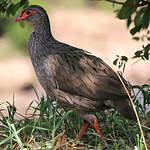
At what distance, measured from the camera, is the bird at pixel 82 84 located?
5.13 meters

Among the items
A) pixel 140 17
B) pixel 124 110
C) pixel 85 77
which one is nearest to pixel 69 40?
pixel 140 17

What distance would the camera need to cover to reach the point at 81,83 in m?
5.18

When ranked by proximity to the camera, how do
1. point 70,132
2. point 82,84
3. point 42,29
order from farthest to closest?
point 42,29, point 70,132, point 82,84

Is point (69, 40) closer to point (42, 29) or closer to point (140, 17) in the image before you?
point (42, 29)

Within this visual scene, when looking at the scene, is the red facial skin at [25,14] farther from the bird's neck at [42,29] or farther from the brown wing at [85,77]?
the brown wing at [85,77]

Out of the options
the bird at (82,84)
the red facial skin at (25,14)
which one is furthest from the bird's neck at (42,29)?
the bird at (82,84)

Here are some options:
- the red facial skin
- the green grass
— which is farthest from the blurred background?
the green grass

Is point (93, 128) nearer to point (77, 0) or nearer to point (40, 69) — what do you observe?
point (40, 69)

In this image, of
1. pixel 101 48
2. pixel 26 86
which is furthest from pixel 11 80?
pixel 101 48

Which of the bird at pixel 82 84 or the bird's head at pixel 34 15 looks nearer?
the bird at pixel 82 84

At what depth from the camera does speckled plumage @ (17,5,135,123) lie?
5129 mm

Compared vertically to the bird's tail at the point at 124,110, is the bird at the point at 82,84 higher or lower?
higher

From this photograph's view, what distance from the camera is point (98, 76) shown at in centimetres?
518

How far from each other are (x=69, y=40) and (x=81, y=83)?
9.74m
